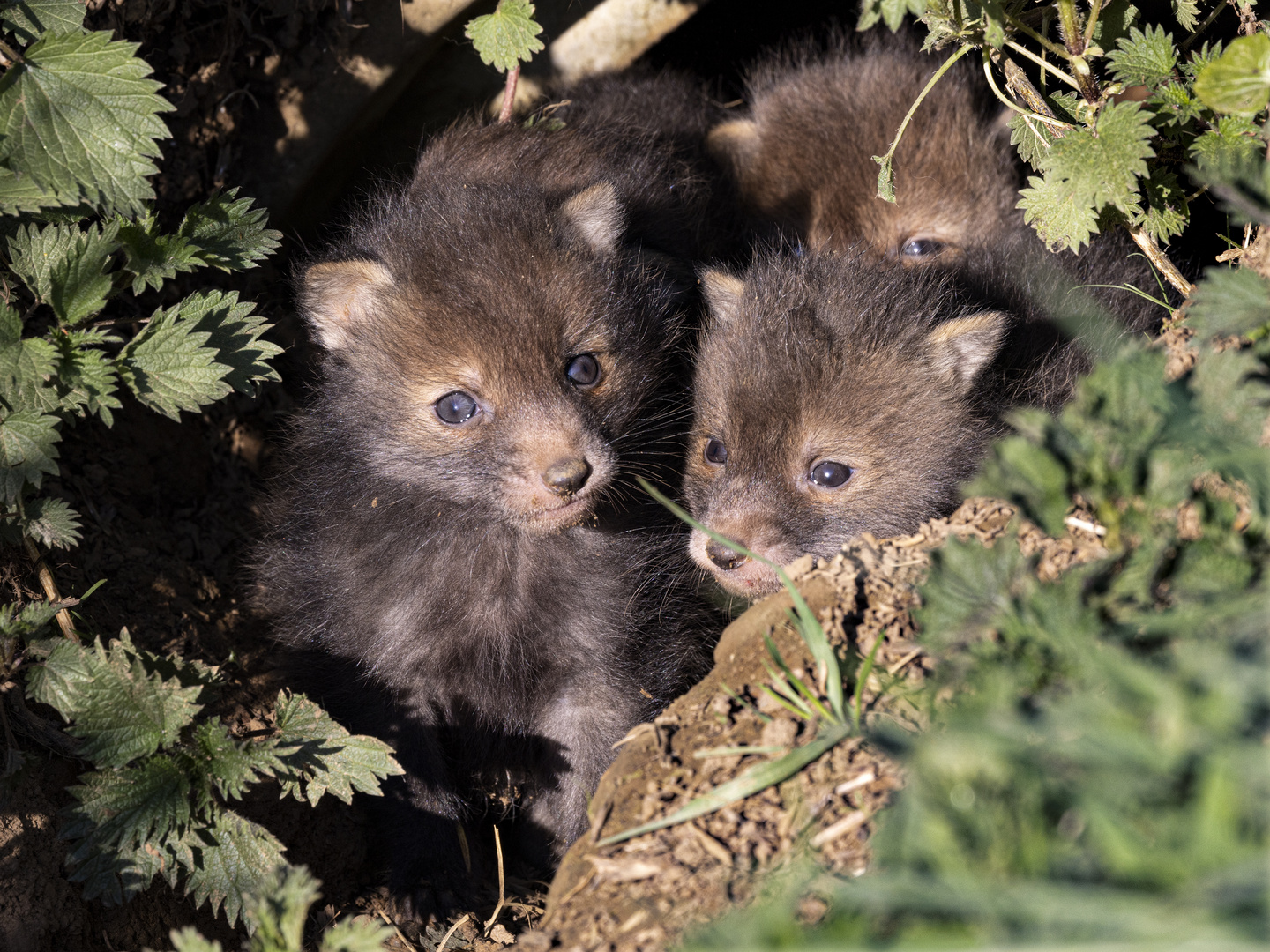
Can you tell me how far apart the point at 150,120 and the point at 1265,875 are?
301 cm

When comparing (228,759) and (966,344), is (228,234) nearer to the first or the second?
(228,759)

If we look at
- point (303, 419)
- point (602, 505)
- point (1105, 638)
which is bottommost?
point (602, 505)

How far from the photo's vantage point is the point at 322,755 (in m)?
2.96

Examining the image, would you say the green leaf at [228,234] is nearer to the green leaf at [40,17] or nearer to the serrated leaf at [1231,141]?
the green leaf at [40,17]

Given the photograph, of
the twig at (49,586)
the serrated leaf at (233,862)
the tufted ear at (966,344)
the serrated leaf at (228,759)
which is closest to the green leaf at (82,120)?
the twig at (49,586)

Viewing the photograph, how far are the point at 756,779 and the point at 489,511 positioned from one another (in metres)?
1.55

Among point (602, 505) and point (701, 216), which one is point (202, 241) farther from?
point (701, 216)

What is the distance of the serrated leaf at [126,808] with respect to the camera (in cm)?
279

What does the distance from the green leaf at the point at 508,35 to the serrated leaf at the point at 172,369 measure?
1.58 meters

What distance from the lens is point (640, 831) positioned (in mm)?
2066

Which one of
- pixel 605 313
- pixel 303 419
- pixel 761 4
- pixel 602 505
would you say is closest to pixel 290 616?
pixel 303 419

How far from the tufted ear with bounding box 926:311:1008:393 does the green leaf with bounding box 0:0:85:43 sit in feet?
9.00

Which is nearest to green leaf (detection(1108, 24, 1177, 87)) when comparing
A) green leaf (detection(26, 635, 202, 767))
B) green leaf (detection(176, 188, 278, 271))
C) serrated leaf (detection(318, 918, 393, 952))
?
green leaf (detection(176, 188, 278, 271))

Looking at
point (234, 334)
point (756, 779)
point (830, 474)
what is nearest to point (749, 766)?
point (756, 779)
